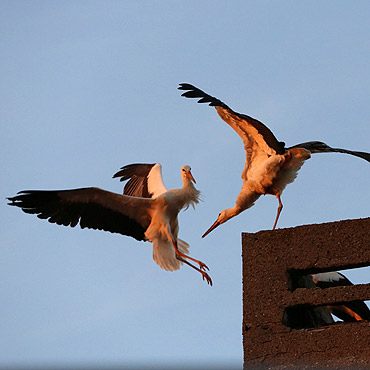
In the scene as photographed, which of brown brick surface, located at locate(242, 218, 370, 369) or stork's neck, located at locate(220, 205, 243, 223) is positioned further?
stork's neck, located at locate(220, 205, 243, 223)

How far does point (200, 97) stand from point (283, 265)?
2.74m

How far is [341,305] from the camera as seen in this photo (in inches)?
238

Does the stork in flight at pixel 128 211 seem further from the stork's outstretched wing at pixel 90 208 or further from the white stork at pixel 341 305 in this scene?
the white stork at pixel 341 305

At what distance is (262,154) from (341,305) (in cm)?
258

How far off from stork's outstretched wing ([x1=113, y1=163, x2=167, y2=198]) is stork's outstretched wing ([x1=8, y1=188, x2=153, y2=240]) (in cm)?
76

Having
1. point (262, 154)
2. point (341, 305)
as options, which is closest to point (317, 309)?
point (341, 305)

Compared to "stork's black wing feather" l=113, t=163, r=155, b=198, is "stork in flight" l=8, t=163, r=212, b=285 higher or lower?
lower

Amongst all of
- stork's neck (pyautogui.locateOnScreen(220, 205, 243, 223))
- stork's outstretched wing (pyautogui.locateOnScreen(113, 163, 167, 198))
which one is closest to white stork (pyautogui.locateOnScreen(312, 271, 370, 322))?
stork's neck (pyautogui.locateOnScreen(220, 205, 243, 223))

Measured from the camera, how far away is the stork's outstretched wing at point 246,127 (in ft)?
26.3

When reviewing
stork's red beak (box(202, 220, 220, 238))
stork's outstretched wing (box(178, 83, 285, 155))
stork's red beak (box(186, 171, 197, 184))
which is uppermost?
stork's outstretched wing (box(178, 83, 285, 155))

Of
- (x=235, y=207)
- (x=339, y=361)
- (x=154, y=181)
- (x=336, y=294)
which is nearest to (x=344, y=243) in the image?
(x=336, y=294)

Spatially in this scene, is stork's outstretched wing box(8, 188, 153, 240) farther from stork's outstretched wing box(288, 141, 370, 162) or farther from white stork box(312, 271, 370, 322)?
white stork box(312, 271, 370, 322)

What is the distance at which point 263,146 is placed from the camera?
325 inches

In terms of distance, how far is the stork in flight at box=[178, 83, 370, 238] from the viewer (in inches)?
315
